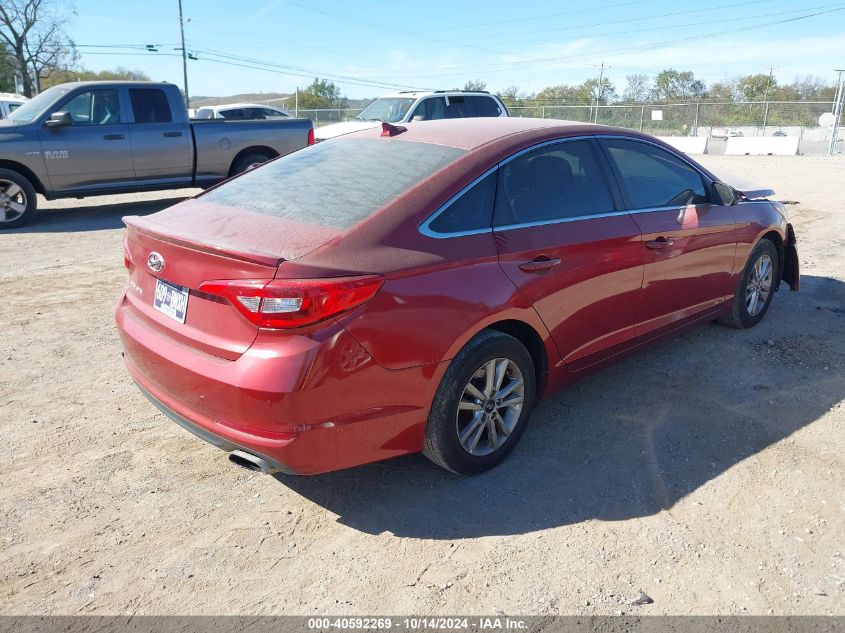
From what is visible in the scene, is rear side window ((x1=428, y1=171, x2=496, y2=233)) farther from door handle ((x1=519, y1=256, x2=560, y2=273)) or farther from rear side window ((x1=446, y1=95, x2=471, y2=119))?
rear side window ((x1=446, y1=95, x2=471, y2=119))

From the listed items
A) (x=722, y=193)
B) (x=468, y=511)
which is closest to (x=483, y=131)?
(x=468, y=511)

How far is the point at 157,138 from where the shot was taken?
10602 millimetres

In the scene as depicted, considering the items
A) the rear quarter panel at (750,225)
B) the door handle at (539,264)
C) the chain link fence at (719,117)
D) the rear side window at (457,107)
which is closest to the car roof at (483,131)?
the door handle at (539,264)

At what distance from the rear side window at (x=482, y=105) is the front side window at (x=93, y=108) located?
23.3 ft

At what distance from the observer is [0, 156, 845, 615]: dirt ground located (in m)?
2.67

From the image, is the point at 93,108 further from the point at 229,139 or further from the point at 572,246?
the point at 572,246

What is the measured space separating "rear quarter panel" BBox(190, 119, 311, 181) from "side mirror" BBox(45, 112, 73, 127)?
72.9 inches

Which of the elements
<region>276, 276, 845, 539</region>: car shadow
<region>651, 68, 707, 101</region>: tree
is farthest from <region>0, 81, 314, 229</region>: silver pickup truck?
<region>651, 68, 707, 101</region>: tree

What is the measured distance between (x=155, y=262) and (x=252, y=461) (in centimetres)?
107

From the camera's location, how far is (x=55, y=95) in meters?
10.1

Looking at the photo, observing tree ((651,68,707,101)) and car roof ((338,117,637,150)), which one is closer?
car roof ((338,117,637,150))

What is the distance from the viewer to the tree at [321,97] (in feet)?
209

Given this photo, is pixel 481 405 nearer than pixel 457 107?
Yes

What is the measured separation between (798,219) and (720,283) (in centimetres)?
640
